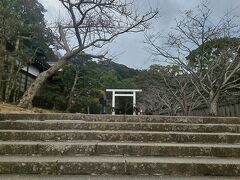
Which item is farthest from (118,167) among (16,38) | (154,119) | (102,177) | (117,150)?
(16,38)

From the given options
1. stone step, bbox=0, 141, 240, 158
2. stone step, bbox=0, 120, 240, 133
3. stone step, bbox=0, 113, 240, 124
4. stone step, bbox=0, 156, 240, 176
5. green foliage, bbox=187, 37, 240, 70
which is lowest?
stone step, bbox=0, 156, 240, 176

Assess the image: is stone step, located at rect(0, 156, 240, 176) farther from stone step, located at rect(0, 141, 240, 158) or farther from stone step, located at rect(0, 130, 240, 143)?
stone step, located at rect(0, 130, 240, 143)

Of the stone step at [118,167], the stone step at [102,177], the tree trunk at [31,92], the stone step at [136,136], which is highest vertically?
the tree trunk at [31,92]

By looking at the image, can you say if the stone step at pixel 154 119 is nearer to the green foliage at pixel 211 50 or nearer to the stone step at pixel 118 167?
the stone step at pixel 118 167

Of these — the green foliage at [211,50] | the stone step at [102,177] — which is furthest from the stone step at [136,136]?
the green foliage at [211,50]

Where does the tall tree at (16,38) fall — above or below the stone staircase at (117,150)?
above

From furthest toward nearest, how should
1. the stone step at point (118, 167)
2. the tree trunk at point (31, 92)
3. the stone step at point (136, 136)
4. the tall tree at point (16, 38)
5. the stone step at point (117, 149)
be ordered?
the tall tree at point (16, 38) < the tree trunk at point (31, 92) < the stone step at point (136, 136) < the stone step at point (117, 149) < the stone step at point (118, 167)

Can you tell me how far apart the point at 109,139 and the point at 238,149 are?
207cm

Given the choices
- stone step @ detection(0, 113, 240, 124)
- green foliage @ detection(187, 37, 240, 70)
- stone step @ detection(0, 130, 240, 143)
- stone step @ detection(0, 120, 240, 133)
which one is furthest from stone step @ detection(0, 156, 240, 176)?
green foliage @ detection(187, 37, 240, 70)

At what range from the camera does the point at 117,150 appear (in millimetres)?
4699

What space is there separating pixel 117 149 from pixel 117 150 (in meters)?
0.01

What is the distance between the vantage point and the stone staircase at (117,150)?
13.4ft

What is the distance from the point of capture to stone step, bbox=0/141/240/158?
15.2 ft

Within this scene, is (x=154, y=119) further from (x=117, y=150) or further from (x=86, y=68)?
(x=86, y=68)
